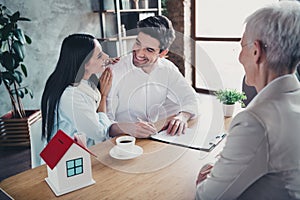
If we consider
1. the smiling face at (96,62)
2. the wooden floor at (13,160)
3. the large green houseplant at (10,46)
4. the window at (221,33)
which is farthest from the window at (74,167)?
the window at (221,33)

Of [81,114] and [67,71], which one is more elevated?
[67,71]

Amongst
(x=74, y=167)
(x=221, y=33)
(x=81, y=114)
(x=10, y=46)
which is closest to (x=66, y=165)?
(x=74, y=167)

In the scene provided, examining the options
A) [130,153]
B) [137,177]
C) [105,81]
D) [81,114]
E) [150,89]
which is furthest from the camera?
[150,89]

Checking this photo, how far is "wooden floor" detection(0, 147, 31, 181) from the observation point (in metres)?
2.74

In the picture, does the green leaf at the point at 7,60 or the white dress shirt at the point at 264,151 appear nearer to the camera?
the white dress shirt at the point at 264,151

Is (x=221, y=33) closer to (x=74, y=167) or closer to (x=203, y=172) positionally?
(x=203, y=172)

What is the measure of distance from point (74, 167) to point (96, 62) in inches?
23.7

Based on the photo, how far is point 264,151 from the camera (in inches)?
31.0

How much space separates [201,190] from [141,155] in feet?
1.31

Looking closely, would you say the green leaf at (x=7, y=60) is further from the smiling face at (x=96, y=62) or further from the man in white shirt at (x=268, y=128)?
the man in white shirt at (x=268, y=128)

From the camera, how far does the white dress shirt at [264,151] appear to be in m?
0.78

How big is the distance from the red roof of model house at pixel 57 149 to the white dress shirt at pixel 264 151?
468mm

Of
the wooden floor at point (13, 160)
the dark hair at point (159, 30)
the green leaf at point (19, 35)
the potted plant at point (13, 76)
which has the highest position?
the dark hair at point (159, 30)

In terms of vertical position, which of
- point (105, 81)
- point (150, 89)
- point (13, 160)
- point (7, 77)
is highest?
point (105, 81)
